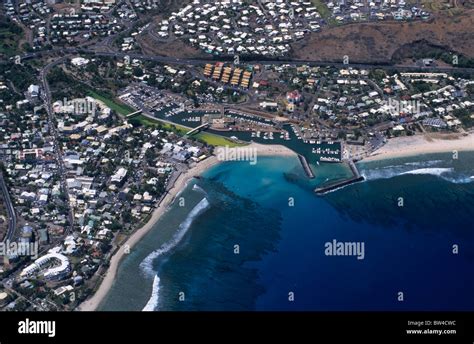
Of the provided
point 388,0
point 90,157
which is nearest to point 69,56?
point 90,157

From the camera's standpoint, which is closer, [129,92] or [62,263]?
[62,263]

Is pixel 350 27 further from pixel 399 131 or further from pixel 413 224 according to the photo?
pixel 413 224

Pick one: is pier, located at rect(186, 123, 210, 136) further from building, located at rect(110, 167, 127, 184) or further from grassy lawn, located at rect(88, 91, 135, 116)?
building, located at rect(110, 167, 127, 184)

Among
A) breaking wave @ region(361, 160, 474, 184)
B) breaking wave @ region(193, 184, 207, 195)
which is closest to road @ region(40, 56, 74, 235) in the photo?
breaking wave @ region(193, 184, 207, 195)

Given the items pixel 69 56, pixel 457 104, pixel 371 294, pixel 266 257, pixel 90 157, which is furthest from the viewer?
pixel 69 56

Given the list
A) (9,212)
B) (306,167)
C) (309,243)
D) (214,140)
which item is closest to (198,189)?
Result: (214,140)

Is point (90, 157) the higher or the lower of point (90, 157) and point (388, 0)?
the lower
